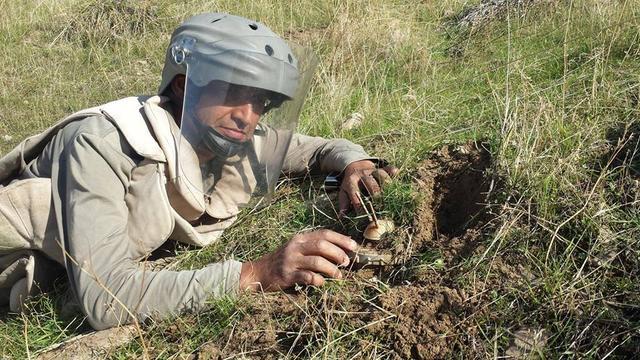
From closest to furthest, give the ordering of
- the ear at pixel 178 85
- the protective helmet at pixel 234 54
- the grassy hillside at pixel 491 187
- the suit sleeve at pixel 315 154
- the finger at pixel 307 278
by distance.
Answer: the grassy hillside at pixel 491 187 → the finger at pixel 307 278 → the protective helmet at pixel 234 54 → the ear at pixel 178 85 → the suit sleeve at pixel 315 154

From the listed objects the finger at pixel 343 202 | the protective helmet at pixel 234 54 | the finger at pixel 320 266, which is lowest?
the finger at pixel 343 202

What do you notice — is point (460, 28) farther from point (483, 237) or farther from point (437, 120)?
point (483, 237)

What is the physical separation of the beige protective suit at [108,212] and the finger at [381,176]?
1.72 feet

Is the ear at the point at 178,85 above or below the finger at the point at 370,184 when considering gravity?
above

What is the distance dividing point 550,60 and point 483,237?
2068 millimetres

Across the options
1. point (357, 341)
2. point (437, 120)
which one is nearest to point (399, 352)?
point (357, 341)

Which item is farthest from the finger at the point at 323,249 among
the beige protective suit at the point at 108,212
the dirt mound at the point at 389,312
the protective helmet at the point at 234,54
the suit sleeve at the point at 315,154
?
the suit sleeve at the point at 315,154

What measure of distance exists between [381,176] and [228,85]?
0.80 m

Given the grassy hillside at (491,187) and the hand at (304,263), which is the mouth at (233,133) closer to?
the grassy hillside at (491,187)

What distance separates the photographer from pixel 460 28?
5.54 metres

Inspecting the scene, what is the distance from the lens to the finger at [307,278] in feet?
8.07

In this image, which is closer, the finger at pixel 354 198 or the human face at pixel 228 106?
the human face at pixel 228 106

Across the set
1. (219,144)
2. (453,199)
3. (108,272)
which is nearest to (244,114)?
(219,144)

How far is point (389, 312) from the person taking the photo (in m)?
2.26
